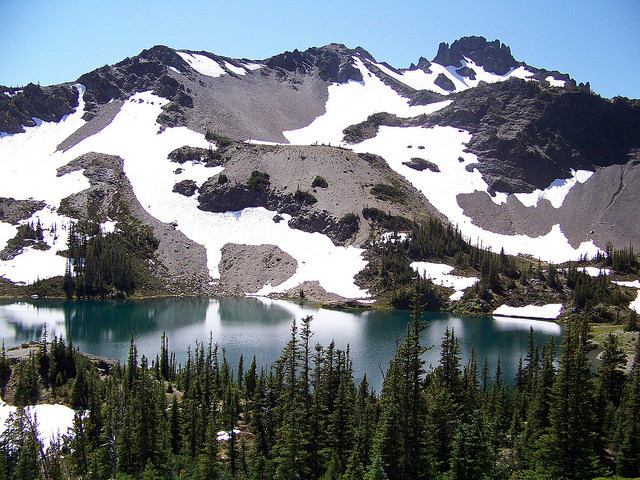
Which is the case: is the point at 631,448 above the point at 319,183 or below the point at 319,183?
below

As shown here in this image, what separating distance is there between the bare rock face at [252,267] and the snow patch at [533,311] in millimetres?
58739

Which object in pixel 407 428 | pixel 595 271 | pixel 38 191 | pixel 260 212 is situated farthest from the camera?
pixel 260 212

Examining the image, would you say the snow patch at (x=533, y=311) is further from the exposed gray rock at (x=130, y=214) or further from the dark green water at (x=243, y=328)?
the exposed gray rock at (x=130, y=214)

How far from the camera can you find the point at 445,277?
13875 cm

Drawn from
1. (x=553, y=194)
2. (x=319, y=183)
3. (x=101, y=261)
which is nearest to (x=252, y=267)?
(x=101, y=261)

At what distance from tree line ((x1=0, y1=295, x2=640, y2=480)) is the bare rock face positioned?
82357mm

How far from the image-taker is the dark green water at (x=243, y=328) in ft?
263

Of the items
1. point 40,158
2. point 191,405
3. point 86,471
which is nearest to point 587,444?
point 191,405

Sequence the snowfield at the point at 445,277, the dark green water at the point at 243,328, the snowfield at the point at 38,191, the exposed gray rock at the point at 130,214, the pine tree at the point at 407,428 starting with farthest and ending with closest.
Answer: the exposed gray rock at the point at 130,214 < the snowfield at the point at 38,191 < the snowfield at the point at 445,277 < the dark green water at the point at 243,328 < the pine tree at the point at 407,428

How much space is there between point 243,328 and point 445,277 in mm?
65633

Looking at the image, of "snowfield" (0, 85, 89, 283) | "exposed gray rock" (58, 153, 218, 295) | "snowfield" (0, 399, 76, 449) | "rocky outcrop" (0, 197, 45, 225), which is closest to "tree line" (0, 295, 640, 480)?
"snowfield" (0, 399, 76, 449)

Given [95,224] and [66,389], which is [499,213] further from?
[66,389]

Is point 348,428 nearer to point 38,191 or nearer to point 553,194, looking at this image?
point 38,191

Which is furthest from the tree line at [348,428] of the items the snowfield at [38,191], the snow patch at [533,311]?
the snowfield at [38,191]
